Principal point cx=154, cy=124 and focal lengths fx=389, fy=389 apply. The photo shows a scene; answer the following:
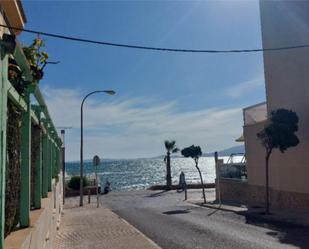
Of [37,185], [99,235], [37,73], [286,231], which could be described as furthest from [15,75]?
[286,231]

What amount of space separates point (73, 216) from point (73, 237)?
18.7 feet

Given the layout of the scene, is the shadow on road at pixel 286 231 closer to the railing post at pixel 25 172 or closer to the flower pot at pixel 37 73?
the railing post at pixel 25 172

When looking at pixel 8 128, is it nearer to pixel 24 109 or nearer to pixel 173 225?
pixel 24 109

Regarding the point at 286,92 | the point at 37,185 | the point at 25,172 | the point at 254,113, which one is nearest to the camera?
the point at 25,172

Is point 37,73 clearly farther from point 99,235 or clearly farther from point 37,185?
→ point 99,235

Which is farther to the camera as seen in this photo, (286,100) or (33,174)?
(286,100)

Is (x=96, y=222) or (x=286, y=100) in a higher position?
(x=286, y=100)

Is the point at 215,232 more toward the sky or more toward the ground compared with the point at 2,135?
more toward the ground

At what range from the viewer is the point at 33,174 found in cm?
598

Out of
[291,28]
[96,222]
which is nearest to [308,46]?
[291,28]

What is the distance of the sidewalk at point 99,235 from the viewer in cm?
1044

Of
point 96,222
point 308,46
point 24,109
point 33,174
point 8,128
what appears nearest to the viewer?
point 8,128

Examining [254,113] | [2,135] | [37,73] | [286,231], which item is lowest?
[286,231]

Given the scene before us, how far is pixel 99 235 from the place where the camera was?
12.1 metres
